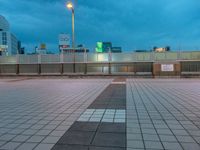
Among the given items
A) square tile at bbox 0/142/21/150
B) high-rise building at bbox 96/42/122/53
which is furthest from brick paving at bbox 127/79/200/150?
high-rise building at bbox 96/42/122/53

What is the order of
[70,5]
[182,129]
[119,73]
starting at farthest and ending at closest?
[119,73]
[70,5]
[182,129]

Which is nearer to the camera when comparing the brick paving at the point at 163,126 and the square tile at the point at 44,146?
the square tile at the point at 44,146

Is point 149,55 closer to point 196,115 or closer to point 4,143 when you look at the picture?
point 196,115

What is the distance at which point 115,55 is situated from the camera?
2156 centimetres

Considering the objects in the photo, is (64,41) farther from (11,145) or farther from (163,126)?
(11,145)

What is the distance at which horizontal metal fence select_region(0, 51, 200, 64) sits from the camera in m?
21.0

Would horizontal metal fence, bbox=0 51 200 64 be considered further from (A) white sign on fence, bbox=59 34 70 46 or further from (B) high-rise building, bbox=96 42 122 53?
(A) white sign on fence, bbox=59 34 70 46

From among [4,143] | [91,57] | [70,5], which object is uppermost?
[70,5]

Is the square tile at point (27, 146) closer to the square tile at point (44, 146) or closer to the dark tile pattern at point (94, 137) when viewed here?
the square tile at point (44, 146)

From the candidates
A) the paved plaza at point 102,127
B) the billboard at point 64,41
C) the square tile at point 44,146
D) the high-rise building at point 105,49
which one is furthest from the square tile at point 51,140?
the billboard at point 64,41

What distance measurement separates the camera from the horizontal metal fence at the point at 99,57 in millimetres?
20953

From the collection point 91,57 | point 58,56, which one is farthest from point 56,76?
point 91,57

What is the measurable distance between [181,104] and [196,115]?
1498 mm

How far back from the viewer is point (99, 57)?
851 inches
